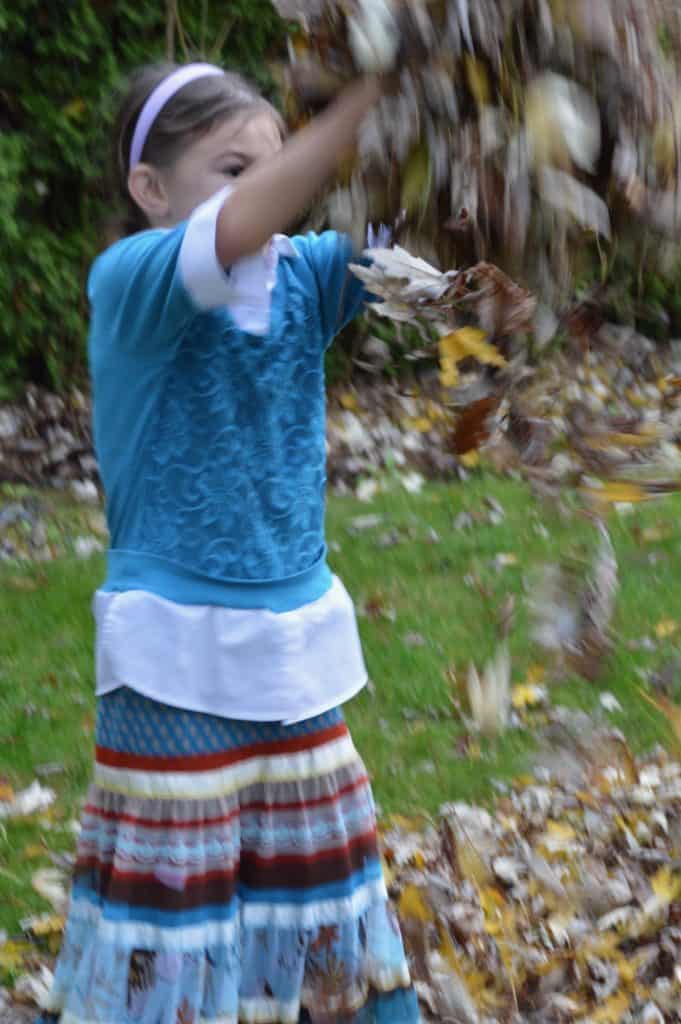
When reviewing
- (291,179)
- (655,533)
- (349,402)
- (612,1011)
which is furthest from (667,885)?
(349,402)

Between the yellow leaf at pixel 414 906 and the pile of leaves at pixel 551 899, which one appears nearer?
the pile of leaves at pixel 551 899

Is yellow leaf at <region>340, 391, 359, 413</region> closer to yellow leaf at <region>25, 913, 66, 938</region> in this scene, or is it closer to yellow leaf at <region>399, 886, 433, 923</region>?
yellow leaf at <region>399, 886, 433, 923</region>

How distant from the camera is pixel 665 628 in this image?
495 cm

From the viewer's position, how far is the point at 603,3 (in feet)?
5.69

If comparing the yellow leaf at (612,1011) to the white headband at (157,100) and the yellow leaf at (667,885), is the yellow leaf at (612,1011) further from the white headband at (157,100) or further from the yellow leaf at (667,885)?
the white headband at (157,100)

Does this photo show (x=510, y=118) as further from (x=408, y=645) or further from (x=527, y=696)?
(x=408, y=645)

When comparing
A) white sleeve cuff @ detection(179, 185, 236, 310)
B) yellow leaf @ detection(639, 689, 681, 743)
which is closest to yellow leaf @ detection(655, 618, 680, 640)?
yellow leaf @ detection(639, 689, 681, 743)

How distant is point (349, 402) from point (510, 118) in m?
5.26

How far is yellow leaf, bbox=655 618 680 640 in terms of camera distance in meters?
4.90

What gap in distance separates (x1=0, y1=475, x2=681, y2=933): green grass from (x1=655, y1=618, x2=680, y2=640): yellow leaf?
0.03 m

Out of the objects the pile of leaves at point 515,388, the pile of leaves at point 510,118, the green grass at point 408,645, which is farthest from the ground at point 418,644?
the pile of leaves at point 510,118

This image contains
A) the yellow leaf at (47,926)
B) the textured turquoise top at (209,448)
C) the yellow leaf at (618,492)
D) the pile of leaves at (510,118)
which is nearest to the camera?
the pile of leaves at (510,118)

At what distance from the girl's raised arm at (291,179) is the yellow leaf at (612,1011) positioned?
178 cm

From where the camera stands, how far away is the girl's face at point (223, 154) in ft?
7.45
